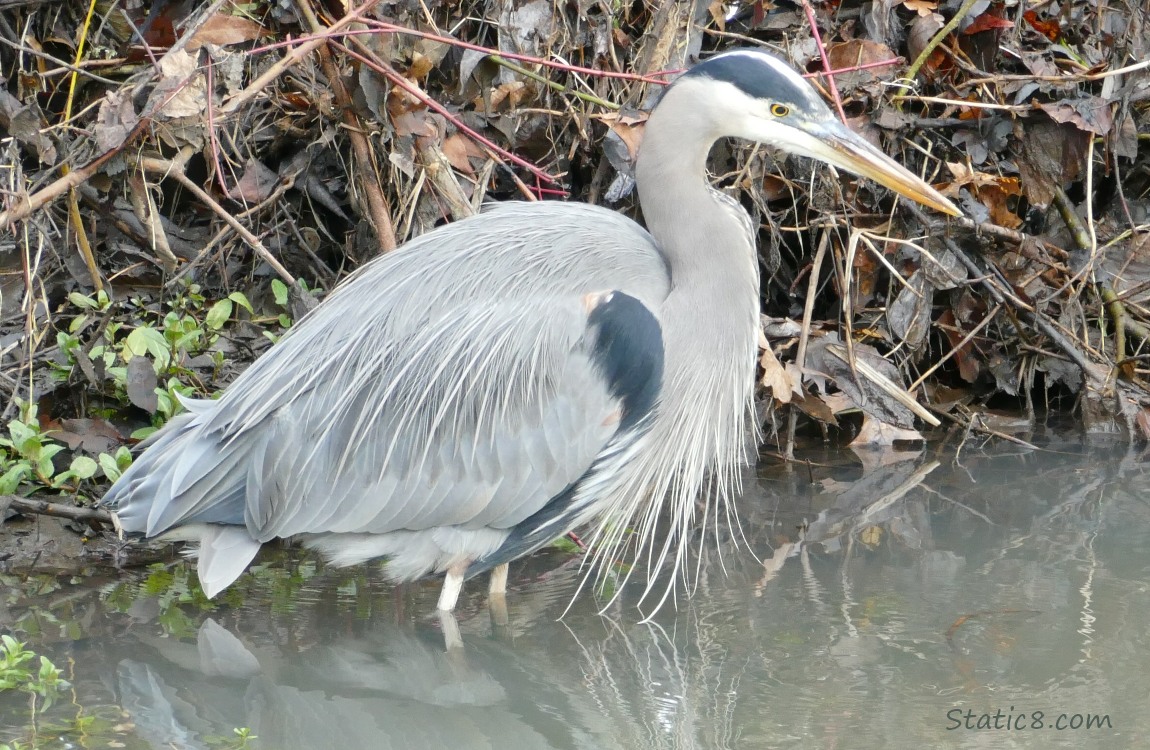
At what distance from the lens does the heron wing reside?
132 inches

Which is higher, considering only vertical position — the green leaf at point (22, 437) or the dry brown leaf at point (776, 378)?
the green leaf at point (22, 437)

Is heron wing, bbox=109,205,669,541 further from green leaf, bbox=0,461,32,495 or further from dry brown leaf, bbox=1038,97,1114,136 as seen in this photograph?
dry brown leaf, bbox=1038,97,1114,136

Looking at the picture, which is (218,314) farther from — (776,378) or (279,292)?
(776,378)

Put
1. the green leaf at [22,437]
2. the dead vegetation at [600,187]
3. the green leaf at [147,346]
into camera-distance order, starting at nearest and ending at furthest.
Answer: the green leaf at [22,437]
the green leaf at [147,346]
the dead vegetation at [600,187]

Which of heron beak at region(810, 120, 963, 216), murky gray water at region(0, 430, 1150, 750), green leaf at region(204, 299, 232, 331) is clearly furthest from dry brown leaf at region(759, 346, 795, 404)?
green leaf at region(204, 299, 232, 331)

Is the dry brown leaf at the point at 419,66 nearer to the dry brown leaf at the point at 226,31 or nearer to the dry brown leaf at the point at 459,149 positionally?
the dry brown leaf at the point at 459,149

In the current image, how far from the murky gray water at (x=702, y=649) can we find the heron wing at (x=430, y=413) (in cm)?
30

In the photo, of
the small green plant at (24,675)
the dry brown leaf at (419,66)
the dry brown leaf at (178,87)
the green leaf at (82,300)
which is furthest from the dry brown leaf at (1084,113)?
the small green plant at (24,675)

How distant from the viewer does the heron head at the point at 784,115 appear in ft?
10.8

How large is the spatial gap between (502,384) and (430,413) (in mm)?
219

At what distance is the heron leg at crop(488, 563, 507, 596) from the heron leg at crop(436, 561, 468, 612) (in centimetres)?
17

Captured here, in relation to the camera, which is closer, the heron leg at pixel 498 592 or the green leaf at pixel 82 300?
the heron leg at pixel 498 592

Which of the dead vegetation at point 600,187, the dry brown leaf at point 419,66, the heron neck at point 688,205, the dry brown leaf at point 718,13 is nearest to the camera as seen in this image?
the heron neck at point 688,205

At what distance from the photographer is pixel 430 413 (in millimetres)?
3420
